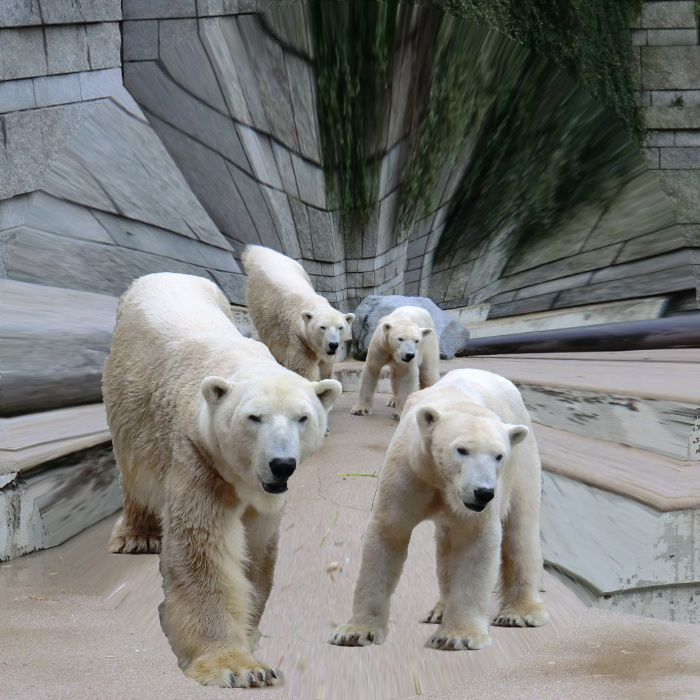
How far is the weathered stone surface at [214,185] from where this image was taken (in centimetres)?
87

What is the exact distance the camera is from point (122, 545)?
2.77 feet

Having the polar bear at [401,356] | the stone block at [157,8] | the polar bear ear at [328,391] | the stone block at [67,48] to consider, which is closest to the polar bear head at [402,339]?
the polar bear at [401,356]

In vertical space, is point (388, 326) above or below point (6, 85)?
below

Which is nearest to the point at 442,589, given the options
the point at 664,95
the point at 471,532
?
the point at 471,532

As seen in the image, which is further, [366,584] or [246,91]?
[246,91]

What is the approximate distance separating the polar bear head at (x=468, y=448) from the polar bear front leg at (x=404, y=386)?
0.11 feet

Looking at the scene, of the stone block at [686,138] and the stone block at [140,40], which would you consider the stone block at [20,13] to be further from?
the stone block at [686,138]

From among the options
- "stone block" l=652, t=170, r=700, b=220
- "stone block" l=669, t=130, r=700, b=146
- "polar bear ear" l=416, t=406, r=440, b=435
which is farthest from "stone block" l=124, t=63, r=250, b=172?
"stone block" l=669, t=130, r=700, b=146

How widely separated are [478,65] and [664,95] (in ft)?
12.0

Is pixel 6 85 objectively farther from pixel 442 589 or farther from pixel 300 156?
pixel 442 589

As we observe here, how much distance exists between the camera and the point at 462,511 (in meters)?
0.83

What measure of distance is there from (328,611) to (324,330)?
0.93 ft

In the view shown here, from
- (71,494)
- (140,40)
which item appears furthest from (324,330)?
(140,40)

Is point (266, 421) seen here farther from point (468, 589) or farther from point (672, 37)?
point (672, 37)
